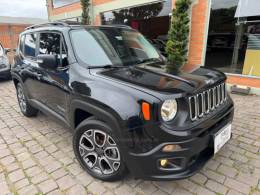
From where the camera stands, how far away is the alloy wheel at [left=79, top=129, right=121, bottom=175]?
2.09 m

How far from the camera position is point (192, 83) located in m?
1.97

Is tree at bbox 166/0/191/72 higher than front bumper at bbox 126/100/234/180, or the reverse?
tree at bbox 166/0/191/72

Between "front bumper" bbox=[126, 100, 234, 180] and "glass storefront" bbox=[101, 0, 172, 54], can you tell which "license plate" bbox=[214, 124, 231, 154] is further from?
"glass storefront" bbox=[101, 0, 172, 54]

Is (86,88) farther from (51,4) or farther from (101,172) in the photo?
(51,4)

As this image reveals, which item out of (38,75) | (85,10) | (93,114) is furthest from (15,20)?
→ (93,114)

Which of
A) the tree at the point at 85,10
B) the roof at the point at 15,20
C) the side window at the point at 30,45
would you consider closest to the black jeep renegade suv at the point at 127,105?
the side window at the point at 30,45

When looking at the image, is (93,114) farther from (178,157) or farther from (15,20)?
(15,20)

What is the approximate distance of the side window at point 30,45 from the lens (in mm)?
3429

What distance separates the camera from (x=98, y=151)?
2.25 meters

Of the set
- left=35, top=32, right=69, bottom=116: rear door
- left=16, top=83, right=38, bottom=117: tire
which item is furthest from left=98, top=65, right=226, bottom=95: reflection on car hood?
left=16, top=83, right=38, bottom=117: tire

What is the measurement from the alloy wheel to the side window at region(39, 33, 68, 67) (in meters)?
1.00

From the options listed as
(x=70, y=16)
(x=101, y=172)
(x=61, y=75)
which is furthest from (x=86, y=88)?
(x=70, y=16)

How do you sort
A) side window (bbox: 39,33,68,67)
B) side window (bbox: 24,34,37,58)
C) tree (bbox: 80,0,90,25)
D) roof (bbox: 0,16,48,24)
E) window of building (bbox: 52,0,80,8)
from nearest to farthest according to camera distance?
1. side window (bbox: 39,33,68,67)
2. side window (bbox: 24,34,37,58)
3. tree (bbox: 80,0,90,25)
4. window of building (bbox: 52,0,80,8)
5. roof (bbox: 0,16,48,24)

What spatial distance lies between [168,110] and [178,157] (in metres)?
0.42
